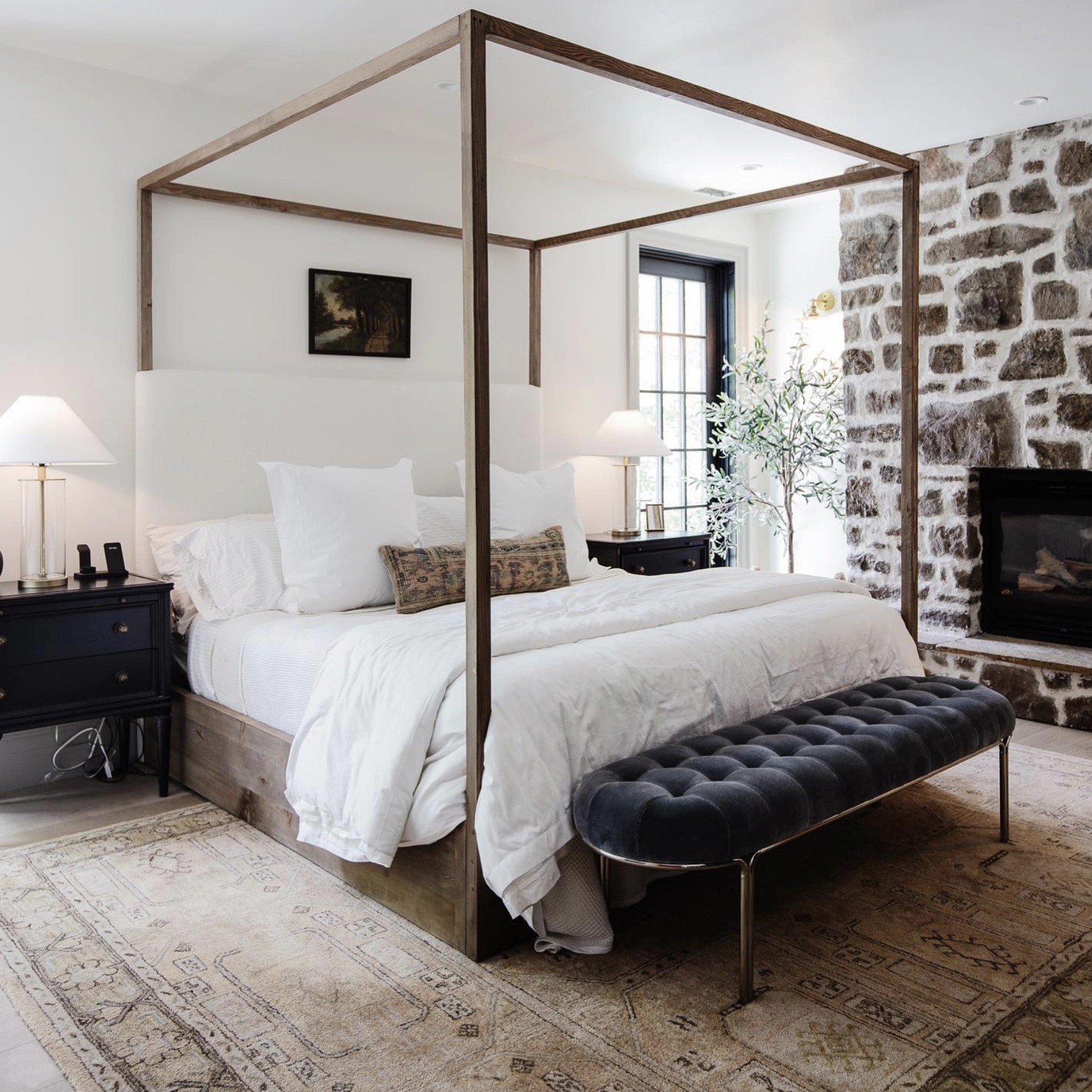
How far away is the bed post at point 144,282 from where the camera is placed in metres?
3.92

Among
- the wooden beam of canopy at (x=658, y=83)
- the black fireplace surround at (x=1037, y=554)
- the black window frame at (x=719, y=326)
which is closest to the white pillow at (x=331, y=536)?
the wooden beam of canopy at (x=658, y=83)

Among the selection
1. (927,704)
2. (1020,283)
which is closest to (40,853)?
(927,704)

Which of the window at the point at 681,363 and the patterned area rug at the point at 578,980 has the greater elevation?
the window at the point at 681,363

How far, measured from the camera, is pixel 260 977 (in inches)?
93.9

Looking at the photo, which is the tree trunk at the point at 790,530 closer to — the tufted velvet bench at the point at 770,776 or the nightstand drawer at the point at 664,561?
the nightstand drawer at the point at 664,561

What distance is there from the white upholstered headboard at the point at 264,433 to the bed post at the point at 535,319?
390mm

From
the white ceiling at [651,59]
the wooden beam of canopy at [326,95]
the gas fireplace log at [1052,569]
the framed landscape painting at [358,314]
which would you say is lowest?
the gas fireplace log at [1052,569]

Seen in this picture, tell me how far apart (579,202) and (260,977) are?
431 cm

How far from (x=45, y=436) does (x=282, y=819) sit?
148cm

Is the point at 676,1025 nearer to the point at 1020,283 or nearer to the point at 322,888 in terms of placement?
the point at 322,888

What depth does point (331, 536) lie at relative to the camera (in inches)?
144

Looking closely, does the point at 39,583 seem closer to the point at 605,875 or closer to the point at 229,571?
the point at 229,571

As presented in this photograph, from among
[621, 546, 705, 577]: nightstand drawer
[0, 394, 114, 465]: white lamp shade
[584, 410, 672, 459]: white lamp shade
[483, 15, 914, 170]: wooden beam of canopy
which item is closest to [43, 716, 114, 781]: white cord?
[0, 394, 114, 465]: white lamp shade

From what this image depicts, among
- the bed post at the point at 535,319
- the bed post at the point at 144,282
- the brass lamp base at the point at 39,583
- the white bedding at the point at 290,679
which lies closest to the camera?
the white bedding at the point at 290,679
